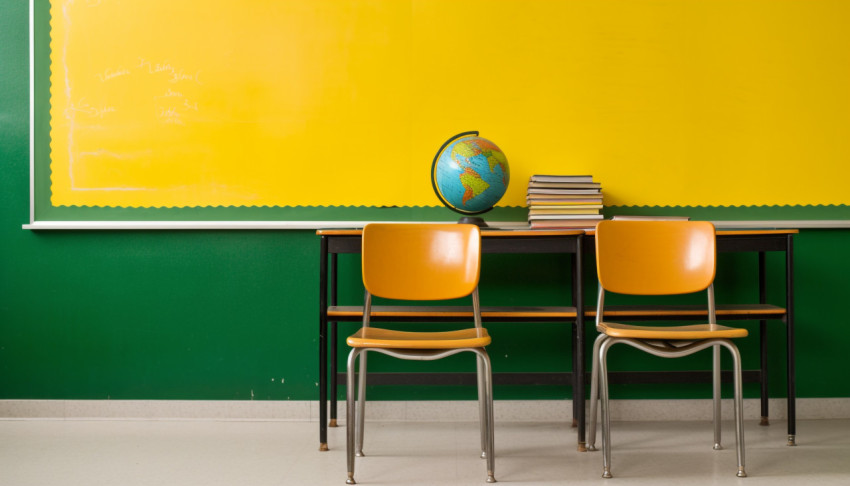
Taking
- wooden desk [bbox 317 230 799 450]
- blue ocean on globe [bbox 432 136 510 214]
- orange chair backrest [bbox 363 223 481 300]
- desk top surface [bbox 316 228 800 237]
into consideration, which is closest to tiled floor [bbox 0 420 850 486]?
wooden desk [bbox 317 230 799 450]

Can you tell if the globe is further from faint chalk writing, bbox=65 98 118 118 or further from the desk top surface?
faint chalk writing, bbox=65 98 118 118

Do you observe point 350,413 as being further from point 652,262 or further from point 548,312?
point 652,262

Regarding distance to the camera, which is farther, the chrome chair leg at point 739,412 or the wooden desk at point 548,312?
the wooden desk at point 548,312

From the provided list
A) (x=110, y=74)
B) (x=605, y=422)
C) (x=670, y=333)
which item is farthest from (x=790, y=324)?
(x=110, y=74)

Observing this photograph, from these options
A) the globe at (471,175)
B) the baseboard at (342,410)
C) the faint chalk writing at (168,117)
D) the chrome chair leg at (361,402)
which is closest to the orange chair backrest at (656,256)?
the globe at (471,175)

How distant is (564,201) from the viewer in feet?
8.66

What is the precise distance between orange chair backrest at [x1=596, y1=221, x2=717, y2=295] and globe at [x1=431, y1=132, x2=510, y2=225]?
0.45m

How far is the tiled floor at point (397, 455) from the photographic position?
211 centimetres

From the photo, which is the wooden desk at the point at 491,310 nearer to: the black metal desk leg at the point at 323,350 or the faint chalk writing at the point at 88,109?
the black metal desk leg at the point at 323,350

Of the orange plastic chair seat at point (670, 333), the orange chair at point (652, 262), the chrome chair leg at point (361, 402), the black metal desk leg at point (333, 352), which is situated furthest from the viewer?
the black metal desk leg at point (333, 352)

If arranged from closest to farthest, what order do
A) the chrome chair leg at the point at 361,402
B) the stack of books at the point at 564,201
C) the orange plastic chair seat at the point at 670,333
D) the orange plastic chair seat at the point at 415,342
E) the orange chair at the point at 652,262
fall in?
the orange plastic chair seat at the point at 415,342 → the orange plastic chair seat at the point at 670,333 → the chrome chair leg at the point at 361,402 → the orange chair at the point at 652,262 → the stack of books at the point at 564,201

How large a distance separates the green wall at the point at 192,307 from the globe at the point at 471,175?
0.43 m

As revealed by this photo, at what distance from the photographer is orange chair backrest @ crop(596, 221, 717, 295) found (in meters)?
2.35

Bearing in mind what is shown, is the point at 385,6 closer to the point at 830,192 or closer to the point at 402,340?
the point at 402,340
